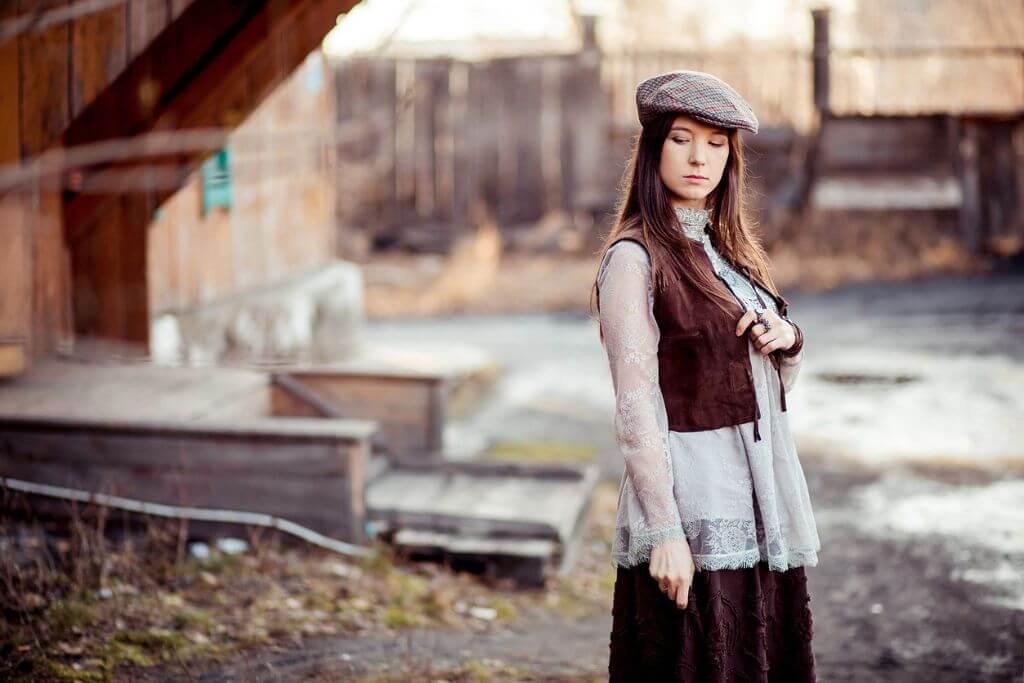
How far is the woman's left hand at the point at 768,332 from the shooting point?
3078mm

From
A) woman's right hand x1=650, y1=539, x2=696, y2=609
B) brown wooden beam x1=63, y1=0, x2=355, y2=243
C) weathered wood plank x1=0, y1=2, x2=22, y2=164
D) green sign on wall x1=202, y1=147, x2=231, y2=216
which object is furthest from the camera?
green sign on wall x1=202, y1=147, x2=231, y2=216

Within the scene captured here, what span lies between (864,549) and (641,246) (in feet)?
11.9

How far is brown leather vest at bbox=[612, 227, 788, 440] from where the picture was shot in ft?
10.0

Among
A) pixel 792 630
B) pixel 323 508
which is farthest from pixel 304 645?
pixel 792 630

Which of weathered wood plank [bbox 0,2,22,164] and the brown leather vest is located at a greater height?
weathered wood plank [bbox 0,2,22,164]

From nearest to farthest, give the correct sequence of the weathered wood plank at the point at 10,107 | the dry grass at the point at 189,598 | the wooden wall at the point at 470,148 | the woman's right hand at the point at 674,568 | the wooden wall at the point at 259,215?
1. the woman's right hand at the point at 674,568
2. the dry grass at the point at 189,598
3. the weathered wood plank at the point at 10,107
4. the wooden wall at the point at 259,215
5. the wooden wall at the point at 470,148

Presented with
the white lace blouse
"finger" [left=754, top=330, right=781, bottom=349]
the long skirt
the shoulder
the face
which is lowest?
the long skirt

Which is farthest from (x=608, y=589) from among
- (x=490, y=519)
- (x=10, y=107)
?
(x=10, y=107)

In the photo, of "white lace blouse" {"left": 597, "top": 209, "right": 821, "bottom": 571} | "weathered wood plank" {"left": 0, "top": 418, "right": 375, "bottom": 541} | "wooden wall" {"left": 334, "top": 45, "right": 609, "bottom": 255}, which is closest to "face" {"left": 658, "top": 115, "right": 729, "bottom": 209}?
"white lace blouse" {"left": 597, "top": 209, "right": 821, "bottom": 571}

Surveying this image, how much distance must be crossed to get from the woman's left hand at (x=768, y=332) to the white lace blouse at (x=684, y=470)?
0.05 m

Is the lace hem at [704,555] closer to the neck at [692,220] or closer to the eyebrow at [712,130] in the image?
the neck at [692,220]

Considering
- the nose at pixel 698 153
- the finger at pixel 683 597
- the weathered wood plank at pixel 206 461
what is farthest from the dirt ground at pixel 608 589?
the nose at pixel 698 153

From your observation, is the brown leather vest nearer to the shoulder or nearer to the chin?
the shoulder

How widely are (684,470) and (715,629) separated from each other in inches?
15.5
